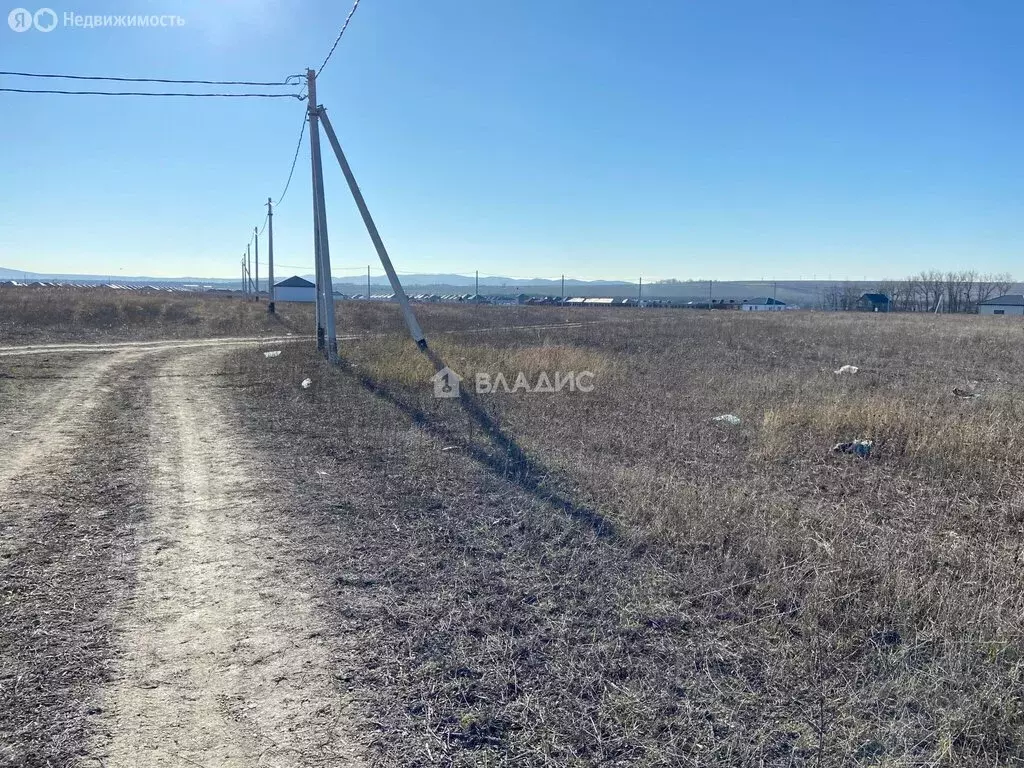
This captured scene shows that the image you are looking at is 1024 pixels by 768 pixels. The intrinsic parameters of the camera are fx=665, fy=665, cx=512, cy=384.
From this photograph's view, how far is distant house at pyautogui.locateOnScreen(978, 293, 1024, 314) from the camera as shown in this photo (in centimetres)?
6431

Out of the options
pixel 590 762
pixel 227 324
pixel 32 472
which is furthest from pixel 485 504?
pixel 227 324

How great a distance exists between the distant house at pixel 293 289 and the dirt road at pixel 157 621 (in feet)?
215

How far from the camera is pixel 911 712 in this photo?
254 centimetres

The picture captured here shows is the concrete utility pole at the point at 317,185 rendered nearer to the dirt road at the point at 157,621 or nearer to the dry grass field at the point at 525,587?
the dry grass field at the point at 525,587

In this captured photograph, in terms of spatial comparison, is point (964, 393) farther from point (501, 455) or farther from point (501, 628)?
point (501, 628)

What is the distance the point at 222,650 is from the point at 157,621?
48 centimetres

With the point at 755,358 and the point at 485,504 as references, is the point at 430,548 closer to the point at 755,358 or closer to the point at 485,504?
the point at 485,504

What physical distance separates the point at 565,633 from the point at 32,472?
495cm

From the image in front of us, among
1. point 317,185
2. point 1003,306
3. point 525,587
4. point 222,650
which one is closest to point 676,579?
point 525,587

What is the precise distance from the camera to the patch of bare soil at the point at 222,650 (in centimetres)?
234

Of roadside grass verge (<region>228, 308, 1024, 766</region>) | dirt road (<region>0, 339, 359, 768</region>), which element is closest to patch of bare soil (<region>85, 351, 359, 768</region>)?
dirt road (<region>0, 339, 359, 768</region>)

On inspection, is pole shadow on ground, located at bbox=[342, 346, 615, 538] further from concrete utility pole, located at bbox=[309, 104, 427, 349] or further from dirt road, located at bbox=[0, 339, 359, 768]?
concrete utility pole, located at bbox=[309, 104, 427, 349]

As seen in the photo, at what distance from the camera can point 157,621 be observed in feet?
10.4

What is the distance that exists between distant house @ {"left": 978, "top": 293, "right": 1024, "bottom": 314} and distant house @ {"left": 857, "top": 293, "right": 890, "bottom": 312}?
333 inches
